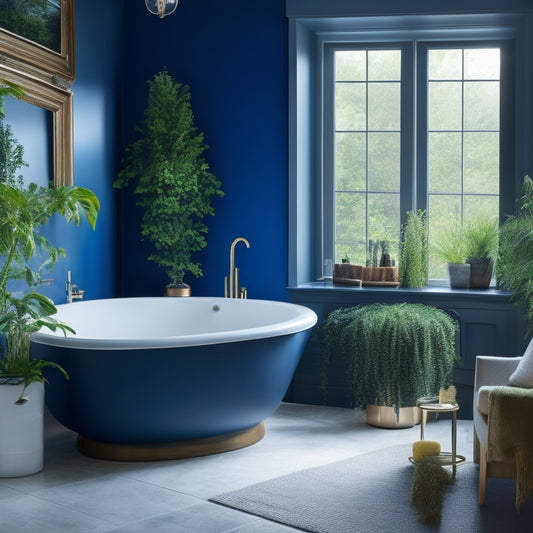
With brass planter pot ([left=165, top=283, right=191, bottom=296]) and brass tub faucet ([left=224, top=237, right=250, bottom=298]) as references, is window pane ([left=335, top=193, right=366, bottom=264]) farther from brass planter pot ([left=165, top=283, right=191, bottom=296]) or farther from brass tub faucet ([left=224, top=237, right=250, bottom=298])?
brass planter pot ([left=165, top=283, right=191, bottom=296])

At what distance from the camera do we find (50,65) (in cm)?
445

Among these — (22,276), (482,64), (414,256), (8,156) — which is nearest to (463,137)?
(482,64)

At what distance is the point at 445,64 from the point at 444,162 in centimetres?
60

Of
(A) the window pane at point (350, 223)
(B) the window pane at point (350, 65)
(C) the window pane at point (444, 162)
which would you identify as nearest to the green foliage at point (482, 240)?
(C) the window pane at point (444, 162)

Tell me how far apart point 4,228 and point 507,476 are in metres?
2.24

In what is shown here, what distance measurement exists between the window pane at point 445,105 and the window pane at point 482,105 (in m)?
0.05

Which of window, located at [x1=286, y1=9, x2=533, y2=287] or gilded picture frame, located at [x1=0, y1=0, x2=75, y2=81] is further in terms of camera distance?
window, located at [x1=286, y1=9, x2=533, y2=287]

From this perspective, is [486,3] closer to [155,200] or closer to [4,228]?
[155,200]

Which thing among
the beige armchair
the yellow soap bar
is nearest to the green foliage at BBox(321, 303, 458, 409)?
the yellow soap bar

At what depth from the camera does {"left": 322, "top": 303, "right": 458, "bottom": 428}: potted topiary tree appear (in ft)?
14.0

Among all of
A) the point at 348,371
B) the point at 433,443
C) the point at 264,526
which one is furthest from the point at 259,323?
the point at 264,526

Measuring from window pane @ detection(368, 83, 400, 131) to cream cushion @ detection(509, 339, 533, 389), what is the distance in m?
2.18

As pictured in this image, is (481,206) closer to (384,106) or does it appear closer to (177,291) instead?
(384,106)

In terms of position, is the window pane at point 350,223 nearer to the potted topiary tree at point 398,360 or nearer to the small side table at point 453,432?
the potted topiary tree at point 398,360
